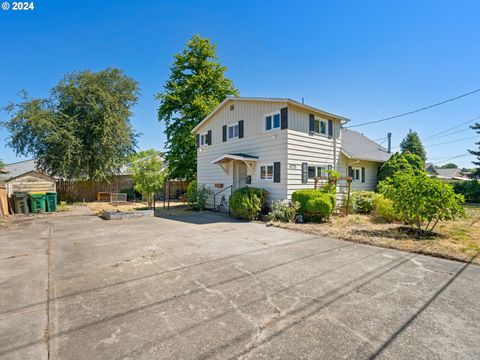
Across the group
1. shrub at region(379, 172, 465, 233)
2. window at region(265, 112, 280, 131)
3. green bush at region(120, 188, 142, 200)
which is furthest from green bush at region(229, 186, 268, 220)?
green bush at region(120, 188, 142, 200)

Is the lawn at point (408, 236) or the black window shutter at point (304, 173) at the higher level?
the black window shutter at point (304, 173)

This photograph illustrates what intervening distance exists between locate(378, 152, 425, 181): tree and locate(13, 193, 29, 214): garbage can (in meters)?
21.8

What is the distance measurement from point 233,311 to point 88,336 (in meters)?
1.60

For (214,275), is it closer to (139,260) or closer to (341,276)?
(139,260)

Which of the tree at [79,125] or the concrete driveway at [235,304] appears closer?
the concrete driveway at [235,304]

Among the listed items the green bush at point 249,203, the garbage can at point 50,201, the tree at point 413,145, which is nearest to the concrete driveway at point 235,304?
the green bush at point 249,203

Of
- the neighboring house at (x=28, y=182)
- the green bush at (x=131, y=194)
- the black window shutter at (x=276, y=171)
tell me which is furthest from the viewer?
the green bush at (x=131, y=194)

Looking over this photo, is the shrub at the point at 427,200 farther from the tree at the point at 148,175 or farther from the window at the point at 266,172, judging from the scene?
the tree at the point at 148,175

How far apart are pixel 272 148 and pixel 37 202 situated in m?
13.0

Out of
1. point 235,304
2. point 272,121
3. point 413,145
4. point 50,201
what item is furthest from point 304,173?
point 413,145

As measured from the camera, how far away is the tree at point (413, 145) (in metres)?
Result: 31.6

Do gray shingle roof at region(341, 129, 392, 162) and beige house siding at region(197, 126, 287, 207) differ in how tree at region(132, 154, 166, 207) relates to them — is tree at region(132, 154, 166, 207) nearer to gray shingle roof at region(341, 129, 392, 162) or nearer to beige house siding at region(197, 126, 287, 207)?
beige house siding at region(197, 126, 287, 207)

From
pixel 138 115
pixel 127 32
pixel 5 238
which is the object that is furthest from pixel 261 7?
pixel 138 115

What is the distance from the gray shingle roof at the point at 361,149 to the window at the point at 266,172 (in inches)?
206
